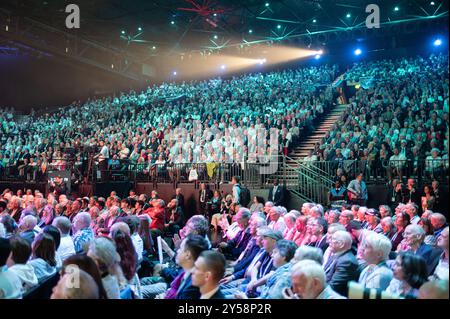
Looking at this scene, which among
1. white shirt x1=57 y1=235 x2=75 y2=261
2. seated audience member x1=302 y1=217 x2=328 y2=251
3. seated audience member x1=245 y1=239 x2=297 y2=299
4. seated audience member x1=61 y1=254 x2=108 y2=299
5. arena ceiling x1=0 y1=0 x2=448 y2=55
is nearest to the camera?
seated audience member x1=61 y1=254 x2=108 y2=299

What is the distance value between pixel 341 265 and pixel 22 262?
2810mm

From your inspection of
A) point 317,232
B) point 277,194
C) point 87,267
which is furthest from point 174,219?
point 87,267

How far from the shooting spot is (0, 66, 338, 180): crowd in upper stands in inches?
528

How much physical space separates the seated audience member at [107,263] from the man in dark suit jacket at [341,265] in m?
1.95

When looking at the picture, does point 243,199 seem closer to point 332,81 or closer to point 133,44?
point 332,81

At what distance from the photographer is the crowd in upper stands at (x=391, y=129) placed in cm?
985

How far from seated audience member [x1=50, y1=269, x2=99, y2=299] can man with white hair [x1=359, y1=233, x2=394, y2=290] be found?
222 centimetres

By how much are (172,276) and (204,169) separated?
23.6ft

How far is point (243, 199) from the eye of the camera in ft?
36.6

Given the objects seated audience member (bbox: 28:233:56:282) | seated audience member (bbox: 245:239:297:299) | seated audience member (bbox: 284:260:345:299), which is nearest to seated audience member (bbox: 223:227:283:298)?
seated audience member (bbox: 245:239:297:299)

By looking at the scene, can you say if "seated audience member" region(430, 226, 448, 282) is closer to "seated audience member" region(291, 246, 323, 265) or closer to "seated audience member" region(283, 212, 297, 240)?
"seated audience member" region(291, 246, 323, 265)

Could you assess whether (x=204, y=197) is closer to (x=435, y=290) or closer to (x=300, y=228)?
(x=300, y=228)
